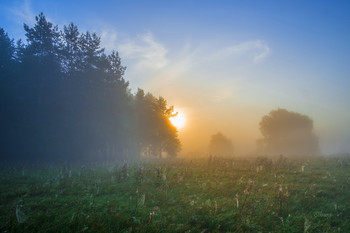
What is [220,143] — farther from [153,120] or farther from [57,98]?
[57,98]

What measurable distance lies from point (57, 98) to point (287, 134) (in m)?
78.8

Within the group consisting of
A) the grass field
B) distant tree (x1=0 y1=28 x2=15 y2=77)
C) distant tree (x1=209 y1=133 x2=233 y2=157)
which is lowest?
the grass field

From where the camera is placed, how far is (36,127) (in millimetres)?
25266

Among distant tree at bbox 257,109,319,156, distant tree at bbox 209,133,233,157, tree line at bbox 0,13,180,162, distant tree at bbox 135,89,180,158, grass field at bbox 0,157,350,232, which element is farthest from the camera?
distant tree at bbox 209,133,233,157

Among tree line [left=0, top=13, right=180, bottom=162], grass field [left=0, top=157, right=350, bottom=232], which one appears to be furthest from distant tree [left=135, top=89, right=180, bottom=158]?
grass field [left=0, top=157, right=350, bottom=232]

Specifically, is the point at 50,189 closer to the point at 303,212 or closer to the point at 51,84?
the point at 303,212

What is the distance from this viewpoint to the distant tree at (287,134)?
251 feet

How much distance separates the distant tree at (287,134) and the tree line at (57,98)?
63.5 metres

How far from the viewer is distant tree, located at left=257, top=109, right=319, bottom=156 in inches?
3009

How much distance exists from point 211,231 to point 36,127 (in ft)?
90.8

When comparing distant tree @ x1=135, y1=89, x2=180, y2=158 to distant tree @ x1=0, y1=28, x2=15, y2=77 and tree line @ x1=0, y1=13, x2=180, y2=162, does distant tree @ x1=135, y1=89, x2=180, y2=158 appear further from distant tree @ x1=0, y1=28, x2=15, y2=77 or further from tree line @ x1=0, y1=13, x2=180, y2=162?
distant tree @ x1=0, y1=28, x2=15, y2=77

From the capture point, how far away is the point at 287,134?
255 feet

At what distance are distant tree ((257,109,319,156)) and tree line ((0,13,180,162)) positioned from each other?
63.5 meters

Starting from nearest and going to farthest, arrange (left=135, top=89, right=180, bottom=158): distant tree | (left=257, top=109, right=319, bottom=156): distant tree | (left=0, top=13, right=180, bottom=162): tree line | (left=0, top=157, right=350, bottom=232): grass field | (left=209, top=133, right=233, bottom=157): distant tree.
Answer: (left=0, top=157, right=350, bottom=232): grass field
(left=0, top=13, right=180, bottom=162): tree line
(left=135, top=89, right=180, bottom=158): distant tree
(left=257, top=109, right=319, bottom=156): distant tree
(left=209, top=133, right=233, bottom=157): distant tree
